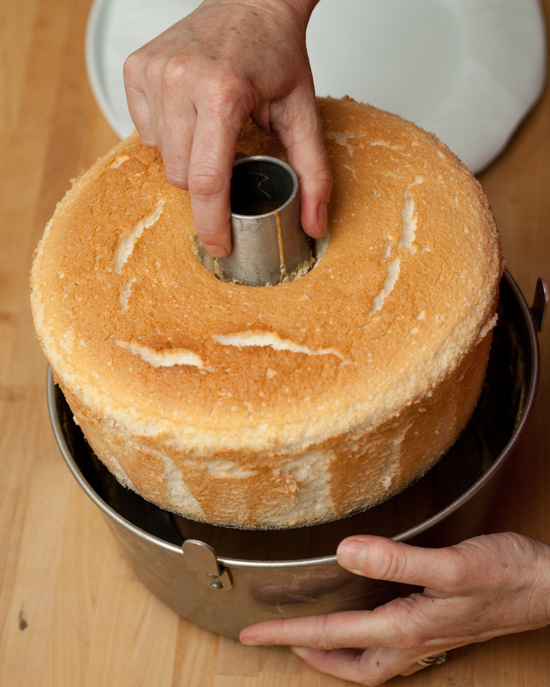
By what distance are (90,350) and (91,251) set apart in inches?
5.4

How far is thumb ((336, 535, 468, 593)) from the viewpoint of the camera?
0.83 meters

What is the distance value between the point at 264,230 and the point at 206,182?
85 mm

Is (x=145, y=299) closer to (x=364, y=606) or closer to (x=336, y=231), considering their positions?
(x=336, y=231)

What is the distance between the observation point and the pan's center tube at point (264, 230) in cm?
79

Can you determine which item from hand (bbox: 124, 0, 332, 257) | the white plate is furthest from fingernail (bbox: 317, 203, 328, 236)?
the white plate

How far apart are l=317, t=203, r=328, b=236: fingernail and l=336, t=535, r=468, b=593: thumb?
1.15ft

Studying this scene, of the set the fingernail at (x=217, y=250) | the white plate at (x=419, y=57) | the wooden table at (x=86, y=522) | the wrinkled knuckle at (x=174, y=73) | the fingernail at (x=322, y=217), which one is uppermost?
the wrinkled knuckle at (x=174, y=73)

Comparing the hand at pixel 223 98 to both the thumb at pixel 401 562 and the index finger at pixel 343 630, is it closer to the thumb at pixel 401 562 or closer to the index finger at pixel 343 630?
the thumb at pixel 401 562

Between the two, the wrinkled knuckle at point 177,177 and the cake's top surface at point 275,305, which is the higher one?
the wrinkled knuckle at point 177,177

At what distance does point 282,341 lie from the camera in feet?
Answer: 2.52

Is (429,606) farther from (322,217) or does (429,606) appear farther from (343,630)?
(322,217)

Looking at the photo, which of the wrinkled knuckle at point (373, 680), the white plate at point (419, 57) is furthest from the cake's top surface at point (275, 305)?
the white plate at point (419, 57)

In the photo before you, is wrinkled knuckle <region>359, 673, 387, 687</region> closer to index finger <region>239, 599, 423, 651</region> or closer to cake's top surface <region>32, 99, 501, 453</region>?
index finger <region>239, 599, 423, 651</region>

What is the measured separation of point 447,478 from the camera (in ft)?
3.83
